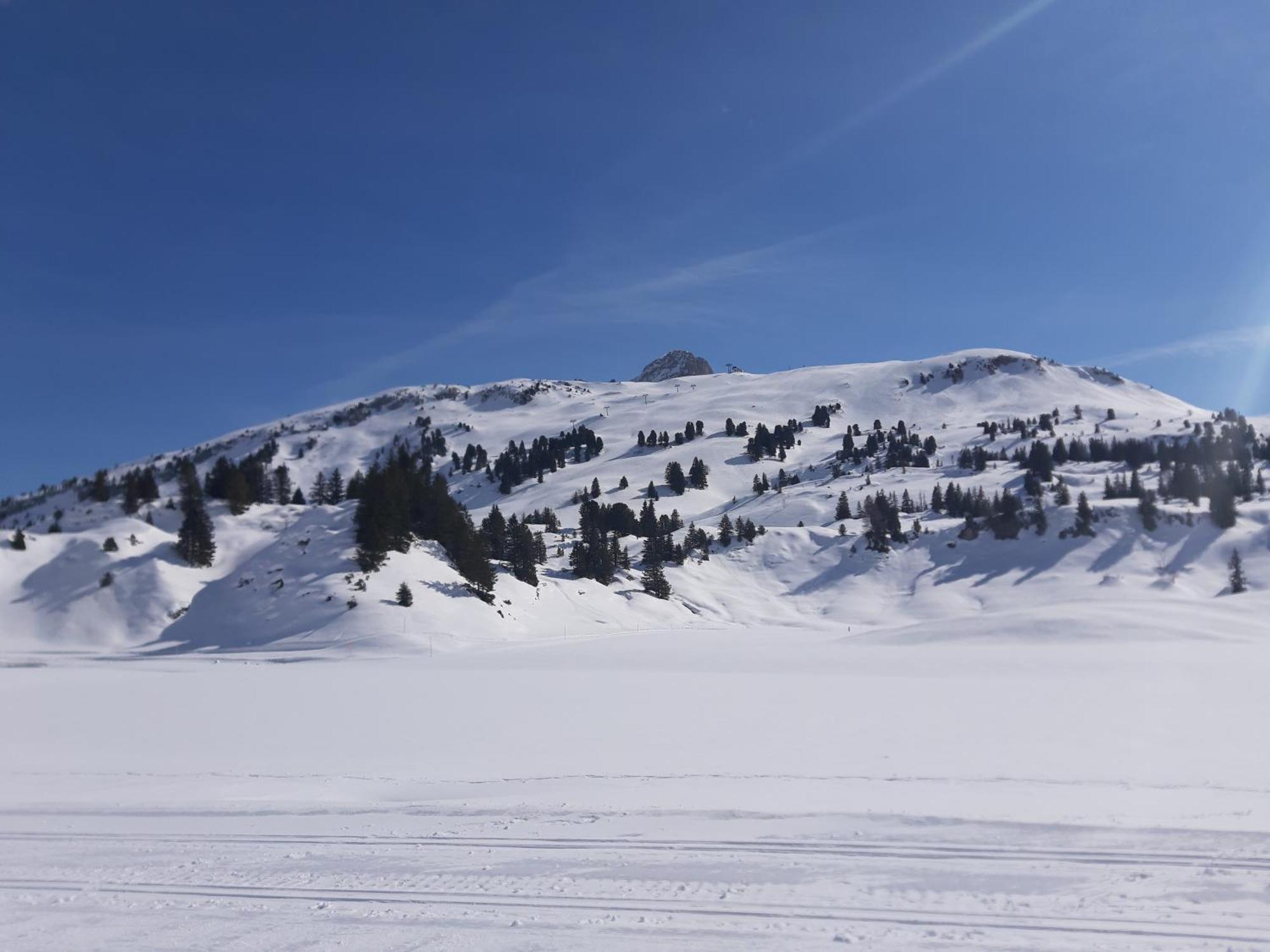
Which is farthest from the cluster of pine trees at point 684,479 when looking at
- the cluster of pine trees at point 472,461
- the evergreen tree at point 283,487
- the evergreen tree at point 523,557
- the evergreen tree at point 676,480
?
the evergreen tree at point 523,557

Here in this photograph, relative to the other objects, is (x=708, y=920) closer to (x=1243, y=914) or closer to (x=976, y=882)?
(x=976, y=882)

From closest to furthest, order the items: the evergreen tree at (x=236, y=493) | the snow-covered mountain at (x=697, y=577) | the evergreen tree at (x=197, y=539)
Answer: the snow-covered mountain at (x=697, y=577) < the evergreen tree at (x=197, y=539) < the evergreen tree at (x=236, y=493)

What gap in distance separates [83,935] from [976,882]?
929 cm

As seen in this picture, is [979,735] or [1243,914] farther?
[979,735]

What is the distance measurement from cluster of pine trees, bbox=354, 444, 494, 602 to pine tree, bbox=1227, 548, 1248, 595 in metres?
63.4

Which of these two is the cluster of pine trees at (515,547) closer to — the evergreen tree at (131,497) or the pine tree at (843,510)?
the evergreen tree at (131,497)

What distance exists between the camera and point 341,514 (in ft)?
193

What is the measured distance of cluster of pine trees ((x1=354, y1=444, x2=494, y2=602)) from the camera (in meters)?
50.9

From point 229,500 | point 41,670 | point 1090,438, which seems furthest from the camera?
point 1090,438

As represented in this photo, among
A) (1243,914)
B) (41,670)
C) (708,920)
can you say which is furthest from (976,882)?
(41,670)

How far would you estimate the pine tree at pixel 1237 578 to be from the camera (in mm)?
69500

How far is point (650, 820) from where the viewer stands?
1100cm

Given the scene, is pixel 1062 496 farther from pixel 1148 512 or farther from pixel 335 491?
pixel 335 491

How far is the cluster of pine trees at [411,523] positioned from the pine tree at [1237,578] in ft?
208
